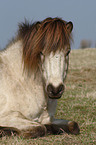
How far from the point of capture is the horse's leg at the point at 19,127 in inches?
146

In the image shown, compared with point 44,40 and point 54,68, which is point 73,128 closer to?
point 54,68

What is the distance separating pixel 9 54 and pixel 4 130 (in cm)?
154

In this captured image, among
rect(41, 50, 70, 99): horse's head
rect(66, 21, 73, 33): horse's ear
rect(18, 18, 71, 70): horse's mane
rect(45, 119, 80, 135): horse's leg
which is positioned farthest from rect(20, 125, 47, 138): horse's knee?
rect(66, 21, 73, 33): horse's ear

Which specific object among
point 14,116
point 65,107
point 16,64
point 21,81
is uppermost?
point 16,64

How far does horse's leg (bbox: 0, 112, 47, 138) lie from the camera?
3.70 m

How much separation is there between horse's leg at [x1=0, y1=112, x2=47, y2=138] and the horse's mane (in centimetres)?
99

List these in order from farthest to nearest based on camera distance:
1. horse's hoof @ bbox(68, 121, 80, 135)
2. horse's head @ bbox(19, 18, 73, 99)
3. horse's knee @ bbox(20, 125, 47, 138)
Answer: horse's hoof @ bbox(68, 121, 80, 135), horse's knee @ bbox(20, 125, 47, 138), horse's head @ bbox(19, 18, 73, 99)

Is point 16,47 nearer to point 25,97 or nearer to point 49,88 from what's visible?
point 25,97

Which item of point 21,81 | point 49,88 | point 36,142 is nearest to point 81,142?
point 36,142

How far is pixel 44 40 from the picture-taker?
153 inches

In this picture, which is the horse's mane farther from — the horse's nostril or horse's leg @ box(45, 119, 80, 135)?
horse's leg @ box(45, 119, 80, 135)

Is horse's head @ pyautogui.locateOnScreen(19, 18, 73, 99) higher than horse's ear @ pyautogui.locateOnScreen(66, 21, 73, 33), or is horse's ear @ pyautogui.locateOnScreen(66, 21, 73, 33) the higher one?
horse's ear @ pyautogui.locateOnScreen(66, 21, 73, 33)

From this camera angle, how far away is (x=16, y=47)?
461cm

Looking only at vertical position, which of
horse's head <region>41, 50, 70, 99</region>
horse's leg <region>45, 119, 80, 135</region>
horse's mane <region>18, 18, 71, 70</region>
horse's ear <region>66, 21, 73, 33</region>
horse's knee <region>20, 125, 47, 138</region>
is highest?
horse's ear <region>66, 21, 73, 33</region>
